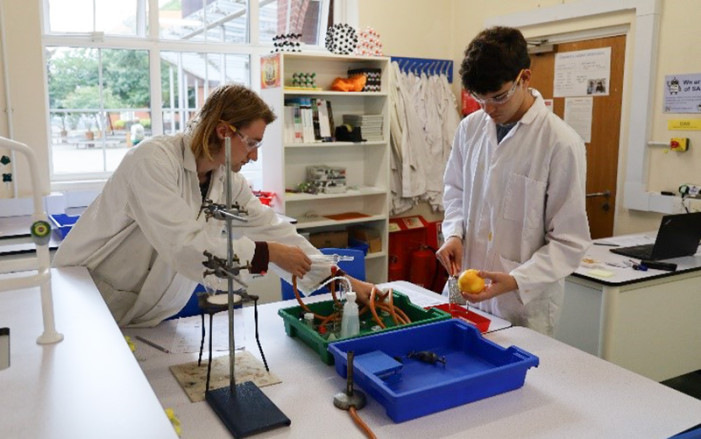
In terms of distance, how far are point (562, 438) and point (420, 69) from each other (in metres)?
3.94

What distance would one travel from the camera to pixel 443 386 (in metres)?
1.33

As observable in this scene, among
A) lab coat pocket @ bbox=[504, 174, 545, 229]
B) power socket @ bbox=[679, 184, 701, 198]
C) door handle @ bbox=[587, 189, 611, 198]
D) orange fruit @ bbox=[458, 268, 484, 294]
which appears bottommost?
orange fruit @ bbox=[458, 268, 484, 294]

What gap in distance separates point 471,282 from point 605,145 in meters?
2.55

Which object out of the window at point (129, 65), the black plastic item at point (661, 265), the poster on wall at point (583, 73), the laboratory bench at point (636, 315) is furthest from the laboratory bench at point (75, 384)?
the poster on wall at point (583, 73)

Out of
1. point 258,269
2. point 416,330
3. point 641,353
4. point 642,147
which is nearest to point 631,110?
point 642,147

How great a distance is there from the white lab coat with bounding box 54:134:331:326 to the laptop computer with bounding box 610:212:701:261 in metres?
1.76

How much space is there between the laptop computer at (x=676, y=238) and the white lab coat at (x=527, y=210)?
108cm

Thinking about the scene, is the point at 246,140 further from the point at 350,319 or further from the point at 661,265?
the point at 661,265

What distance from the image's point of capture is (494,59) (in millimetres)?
1797

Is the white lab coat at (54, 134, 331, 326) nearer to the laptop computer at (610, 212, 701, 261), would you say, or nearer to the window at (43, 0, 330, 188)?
the laptop computer at (610, 212, 701, 261)

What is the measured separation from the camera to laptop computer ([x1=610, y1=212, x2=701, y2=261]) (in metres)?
2.79

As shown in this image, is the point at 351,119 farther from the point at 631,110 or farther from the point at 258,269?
the point at 258,269

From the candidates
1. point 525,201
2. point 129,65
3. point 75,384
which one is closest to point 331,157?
point 129,65

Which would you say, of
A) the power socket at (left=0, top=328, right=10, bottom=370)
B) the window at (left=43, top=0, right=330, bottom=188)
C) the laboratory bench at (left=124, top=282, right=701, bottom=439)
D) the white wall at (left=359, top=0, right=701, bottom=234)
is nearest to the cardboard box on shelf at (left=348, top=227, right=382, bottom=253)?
the window at (left=43, top=0, right=330, bottom=188)
